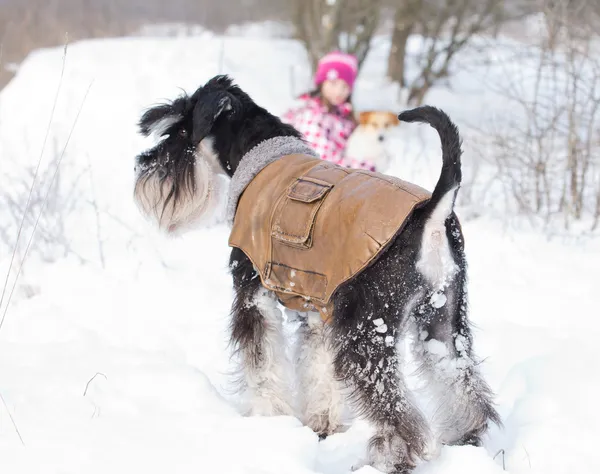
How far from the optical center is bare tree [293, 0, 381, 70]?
10031 millimetres

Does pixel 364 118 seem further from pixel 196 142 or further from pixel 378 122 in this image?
pixel 196 142

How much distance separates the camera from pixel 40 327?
3.49 m

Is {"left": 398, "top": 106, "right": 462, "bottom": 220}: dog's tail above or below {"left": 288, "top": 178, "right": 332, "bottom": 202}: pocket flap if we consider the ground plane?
above

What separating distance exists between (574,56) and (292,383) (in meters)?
3.66

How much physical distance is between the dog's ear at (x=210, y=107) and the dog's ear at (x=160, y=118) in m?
0.13

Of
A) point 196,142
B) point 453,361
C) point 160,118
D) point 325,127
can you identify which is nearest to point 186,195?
point 196,142

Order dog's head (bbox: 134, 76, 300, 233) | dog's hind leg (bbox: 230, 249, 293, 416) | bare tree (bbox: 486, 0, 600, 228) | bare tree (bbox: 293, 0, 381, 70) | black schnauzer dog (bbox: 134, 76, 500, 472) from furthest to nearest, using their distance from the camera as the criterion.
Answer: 1. bare tree (bbox: 293, 0, 381, 70)
2. bare tree (bbox: 486, 0, 600, 228)
3. dog's head (bbox: 134, 76, 300, 233)
4. dog's hind leg (bbox: 230, 249, 293, 416)
5. black schnauzer dog (bbox: 134, 76, 500, 472)

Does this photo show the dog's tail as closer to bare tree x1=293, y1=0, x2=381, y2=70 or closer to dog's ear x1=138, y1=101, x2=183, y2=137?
dog's ear x1=138, y1=101, x2=183, y2=137

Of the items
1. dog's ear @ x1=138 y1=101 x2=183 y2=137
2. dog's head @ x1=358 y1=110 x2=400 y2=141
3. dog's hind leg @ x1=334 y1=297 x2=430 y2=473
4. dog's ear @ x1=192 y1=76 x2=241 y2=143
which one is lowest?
dog's hind leg @ x1=334 y1=297 x2=430 y2=473

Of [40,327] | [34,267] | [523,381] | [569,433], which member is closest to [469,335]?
[569,433]

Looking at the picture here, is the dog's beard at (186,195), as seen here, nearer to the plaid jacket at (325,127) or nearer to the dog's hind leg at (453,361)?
the dog's hind leg at (453,361)

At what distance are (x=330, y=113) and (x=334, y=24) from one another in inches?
218

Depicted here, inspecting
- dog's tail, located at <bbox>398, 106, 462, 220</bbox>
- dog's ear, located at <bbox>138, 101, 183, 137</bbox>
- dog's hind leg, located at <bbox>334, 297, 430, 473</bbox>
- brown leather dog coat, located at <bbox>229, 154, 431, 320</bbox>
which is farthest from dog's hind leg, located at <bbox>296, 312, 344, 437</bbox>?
dog's ear, located at <bbox>138, 101, 183, 137</bbox>

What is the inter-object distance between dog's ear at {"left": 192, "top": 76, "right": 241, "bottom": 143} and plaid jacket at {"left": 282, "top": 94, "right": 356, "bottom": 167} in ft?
6.87
